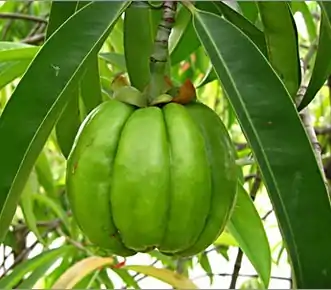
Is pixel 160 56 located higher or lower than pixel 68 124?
higher

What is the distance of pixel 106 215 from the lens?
0.61m

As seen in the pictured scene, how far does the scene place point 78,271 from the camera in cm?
110

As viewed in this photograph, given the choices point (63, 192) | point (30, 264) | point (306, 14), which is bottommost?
point (63, 192)

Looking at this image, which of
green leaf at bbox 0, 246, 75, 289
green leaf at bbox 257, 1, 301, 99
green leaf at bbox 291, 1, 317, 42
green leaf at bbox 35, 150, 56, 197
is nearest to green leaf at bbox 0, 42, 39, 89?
green leaf at bbox 257, 1, 301, 99

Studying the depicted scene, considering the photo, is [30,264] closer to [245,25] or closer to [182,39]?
[182,39]

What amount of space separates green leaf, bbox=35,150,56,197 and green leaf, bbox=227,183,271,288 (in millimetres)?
603

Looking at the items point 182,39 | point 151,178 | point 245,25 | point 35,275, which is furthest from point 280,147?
point 35,275

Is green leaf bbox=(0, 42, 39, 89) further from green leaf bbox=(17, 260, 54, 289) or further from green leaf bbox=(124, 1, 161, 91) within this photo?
green leaf bbox=(17, 260, 54, 289)

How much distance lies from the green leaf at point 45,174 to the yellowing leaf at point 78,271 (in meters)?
0.34

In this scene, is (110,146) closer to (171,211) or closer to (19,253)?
(171,211)

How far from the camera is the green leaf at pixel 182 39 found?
3.04ft

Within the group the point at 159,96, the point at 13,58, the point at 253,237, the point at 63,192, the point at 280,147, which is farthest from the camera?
the point at 63,192

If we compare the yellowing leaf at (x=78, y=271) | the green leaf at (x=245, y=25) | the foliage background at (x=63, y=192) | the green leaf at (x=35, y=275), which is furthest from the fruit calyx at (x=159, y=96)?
the green leaf at (x=35, y=275)

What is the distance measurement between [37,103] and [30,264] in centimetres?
68
